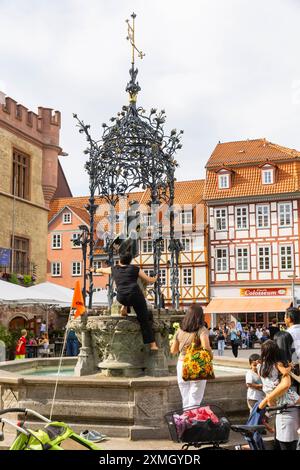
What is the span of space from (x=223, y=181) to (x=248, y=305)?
835 centimetres

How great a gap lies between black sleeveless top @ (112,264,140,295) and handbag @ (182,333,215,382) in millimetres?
1571

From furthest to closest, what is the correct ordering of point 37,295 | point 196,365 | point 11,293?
point 37,295
point 11,293
point 196,365

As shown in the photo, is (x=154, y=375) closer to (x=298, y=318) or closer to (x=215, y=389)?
(x=215, y=389)

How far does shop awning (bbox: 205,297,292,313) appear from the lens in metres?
36.1

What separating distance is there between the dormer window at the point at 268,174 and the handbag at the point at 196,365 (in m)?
33.3

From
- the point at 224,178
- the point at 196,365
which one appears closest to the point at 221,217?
the point at 224,178

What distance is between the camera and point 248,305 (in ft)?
121

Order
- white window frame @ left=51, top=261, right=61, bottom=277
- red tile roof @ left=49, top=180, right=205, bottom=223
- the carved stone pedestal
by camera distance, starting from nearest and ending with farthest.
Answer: the carved stone pedestal, red tile roof @ left=49, top=180, right=205, bottom=223, white window frame @ left=51, top=261, right=61, bottom=277

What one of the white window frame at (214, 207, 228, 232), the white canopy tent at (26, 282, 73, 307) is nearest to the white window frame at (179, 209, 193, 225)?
the white window frame at (214, 207, 228, 232)

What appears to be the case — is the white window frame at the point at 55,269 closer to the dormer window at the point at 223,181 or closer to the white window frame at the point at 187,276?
the white window frame at the point at 187,276

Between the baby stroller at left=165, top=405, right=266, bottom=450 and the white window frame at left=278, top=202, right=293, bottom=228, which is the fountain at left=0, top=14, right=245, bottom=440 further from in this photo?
the white window frame at left=278, top=202, right=293, bottom=228

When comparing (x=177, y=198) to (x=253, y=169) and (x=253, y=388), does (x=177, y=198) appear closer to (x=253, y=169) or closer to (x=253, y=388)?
(x=253, y=169)

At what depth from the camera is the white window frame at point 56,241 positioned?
4509 cm
